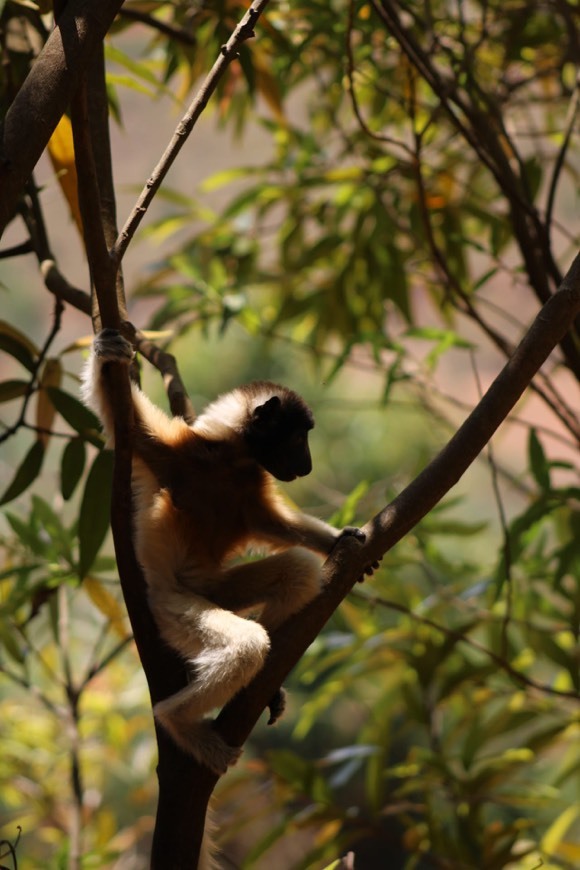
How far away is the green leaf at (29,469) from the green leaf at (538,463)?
878mm

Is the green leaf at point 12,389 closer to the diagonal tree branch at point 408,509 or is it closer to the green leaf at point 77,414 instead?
the green leaf at point 77,414

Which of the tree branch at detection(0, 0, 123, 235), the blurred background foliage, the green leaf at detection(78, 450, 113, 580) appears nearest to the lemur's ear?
the blurred background foliage

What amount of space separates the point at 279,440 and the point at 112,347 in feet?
1.88

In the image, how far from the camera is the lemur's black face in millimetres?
1765

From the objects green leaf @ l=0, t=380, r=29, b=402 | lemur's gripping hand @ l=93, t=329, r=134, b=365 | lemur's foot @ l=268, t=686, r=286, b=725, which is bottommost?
lemur's foot @ l=268, t=686, r=286, b=725

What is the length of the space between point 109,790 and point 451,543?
A: 2646mm

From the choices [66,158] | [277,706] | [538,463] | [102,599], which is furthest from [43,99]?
[538,463]

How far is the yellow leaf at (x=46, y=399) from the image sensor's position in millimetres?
1698

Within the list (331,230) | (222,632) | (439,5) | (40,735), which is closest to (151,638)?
(222,632)

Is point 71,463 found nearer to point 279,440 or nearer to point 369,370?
point 279,440

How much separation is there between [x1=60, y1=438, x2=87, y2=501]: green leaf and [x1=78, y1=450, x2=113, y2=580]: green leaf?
39mm

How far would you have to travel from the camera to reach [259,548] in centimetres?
179

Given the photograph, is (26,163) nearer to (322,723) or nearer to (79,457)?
(79,457)

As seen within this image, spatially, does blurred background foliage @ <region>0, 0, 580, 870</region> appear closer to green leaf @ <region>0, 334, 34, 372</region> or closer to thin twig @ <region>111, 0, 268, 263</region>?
green leaf @ <region>0, 334, 34, 372</region>
